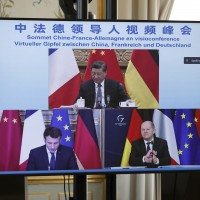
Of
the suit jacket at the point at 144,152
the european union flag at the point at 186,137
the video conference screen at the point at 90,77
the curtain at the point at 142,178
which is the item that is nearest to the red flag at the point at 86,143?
the video conference screen at the point at 90,77

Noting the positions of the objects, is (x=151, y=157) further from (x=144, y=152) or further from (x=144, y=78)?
(x=144, y=78)

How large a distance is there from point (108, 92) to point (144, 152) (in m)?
0.21

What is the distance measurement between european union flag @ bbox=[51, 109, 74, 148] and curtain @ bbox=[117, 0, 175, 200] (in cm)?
87

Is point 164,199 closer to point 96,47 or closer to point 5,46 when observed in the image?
point 96,47

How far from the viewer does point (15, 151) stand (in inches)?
43.2

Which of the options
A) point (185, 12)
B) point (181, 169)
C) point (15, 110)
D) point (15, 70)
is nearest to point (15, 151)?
point (15, 110)

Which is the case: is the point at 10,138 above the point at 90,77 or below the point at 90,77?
below

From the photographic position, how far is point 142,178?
190 centimetres

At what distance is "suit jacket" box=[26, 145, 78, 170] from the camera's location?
1106mm

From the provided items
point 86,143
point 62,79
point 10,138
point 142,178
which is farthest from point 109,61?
point 142,178

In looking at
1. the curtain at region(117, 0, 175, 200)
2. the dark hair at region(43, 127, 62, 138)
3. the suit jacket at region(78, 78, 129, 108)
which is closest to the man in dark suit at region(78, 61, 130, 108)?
the suit jacket at region(78, 78, 129, 108)

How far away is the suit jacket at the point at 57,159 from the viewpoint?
1.11 metres

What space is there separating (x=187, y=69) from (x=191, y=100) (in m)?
0.10

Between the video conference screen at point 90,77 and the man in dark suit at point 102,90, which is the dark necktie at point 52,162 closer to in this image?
the video conference screen at point 90,77
